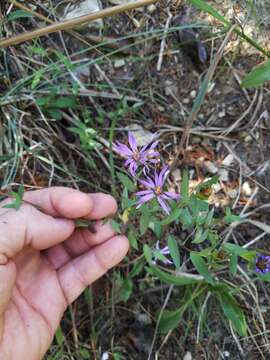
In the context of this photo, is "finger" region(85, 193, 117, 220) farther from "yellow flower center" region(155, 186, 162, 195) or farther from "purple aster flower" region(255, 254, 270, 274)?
"purple aster flower" region(255, 254, 270, 274)

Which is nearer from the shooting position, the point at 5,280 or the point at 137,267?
the point at 5,280

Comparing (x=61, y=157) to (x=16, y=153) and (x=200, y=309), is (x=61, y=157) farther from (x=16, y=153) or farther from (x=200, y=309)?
(x=200, y=309)

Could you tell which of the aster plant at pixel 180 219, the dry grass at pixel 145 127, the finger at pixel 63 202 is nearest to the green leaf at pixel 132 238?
the aster plant at pixel 180 219

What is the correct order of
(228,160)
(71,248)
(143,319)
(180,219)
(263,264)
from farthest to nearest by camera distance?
(228,160)
(143,319)
(71,248)
(263,264)
(180,219)

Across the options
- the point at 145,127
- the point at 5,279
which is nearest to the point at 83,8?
the point at 145,127

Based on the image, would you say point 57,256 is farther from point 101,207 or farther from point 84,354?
point 84,354

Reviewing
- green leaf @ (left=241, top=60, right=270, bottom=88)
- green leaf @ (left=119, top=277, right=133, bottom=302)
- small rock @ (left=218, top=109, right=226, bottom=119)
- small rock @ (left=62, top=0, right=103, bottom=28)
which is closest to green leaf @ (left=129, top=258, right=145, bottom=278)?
green leaf @ (left=119, top=277, right=133, bottom=302)

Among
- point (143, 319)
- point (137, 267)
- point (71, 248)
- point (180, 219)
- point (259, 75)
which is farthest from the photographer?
point (143, 319)
